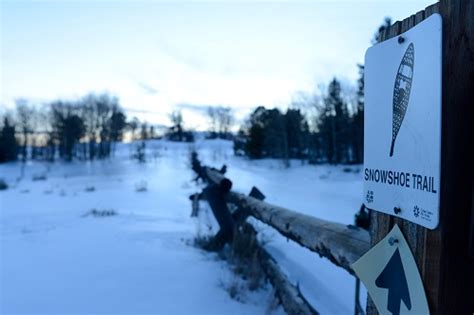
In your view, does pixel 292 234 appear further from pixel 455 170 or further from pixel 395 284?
pixel 455 170

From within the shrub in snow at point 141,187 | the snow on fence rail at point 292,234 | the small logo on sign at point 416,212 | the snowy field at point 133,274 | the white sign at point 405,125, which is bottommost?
the shrub in snow at point 141,187

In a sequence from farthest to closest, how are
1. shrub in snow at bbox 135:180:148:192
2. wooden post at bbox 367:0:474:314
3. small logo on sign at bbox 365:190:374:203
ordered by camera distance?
shrub in snow at bbox 135:180:148:192 < small logo on sign at bbox 365:190:374:203 < wooden post at bbox 367:0:474:314

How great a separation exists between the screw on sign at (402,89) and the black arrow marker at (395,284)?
0.31 metres

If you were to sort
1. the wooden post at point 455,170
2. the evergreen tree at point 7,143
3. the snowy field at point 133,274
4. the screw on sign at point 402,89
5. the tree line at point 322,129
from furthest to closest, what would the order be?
1. the evergreen tree at point 7,143
2. the tree line at point 322,129
3. the snowy field at point 133,274
4. the screw on sign at point 402,89
5. the wooden post at point 455,170

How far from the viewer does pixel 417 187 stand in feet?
2.88

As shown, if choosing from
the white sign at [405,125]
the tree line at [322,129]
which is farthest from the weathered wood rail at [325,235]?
the tree line at [322,129]

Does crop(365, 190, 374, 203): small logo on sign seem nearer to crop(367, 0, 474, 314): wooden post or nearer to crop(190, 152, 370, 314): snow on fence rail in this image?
crop(367, 0, 474, 314): wooden post

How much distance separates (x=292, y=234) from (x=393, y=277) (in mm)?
2270

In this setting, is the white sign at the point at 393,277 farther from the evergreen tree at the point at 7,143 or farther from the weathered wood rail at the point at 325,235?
the evergreen tree at the point at 7,143

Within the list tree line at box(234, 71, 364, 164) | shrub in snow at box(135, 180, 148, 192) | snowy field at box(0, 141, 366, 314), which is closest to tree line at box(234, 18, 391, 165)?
tree line at box(234, 71, 364, 164)

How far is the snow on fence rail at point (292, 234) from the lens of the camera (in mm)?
2029

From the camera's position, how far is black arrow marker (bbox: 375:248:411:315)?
3.11 feet

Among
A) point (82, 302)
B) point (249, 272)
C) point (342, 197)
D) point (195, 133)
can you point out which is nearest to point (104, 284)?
point (82, 302)

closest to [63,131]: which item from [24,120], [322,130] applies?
[24,120]
